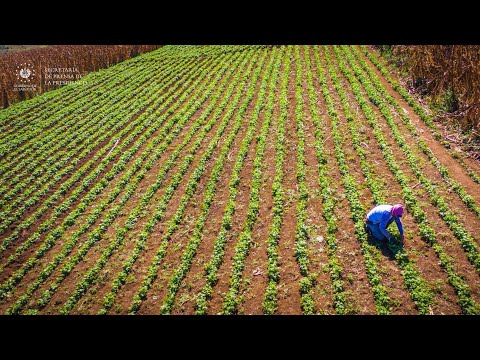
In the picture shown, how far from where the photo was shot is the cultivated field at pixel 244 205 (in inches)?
279

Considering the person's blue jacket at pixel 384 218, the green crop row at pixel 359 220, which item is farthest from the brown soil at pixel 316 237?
the person's blue jacket at pixel 384 218

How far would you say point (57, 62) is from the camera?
23.9 meters

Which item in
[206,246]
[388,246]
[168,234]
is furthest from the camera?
[168,234]

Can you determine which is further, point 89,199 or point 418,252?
point 89,199

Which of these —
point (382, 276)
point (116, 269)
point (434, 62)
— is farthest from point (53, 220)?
point (434, 62)

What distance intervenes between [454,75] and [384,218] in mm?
10063

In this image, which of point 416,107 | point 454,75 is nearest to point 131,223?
point 416,107

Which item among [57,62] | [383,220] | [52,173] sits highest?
[57,62]

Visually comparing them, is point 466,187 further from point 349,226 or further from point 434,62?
point 434,62

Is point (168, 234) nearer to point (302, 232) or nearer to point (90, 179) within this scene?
point (302, 232)

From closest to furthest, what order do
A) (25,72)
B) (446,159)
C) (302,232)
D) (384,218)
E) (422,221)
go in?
(384,218) → (422,221) → (302,232) → (446,159) → (25,72)

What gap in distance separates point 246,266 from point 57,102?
18.6 meters

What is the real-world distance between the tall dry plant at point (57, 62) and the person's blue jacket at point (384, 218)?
79.7ft

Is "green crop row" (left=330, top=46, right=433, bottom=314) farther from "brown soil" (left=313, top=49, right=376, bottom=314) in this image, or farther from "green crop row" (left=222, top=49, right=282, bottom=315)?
"green crop row" (left=222, top=49, right=282, bottom=315)
